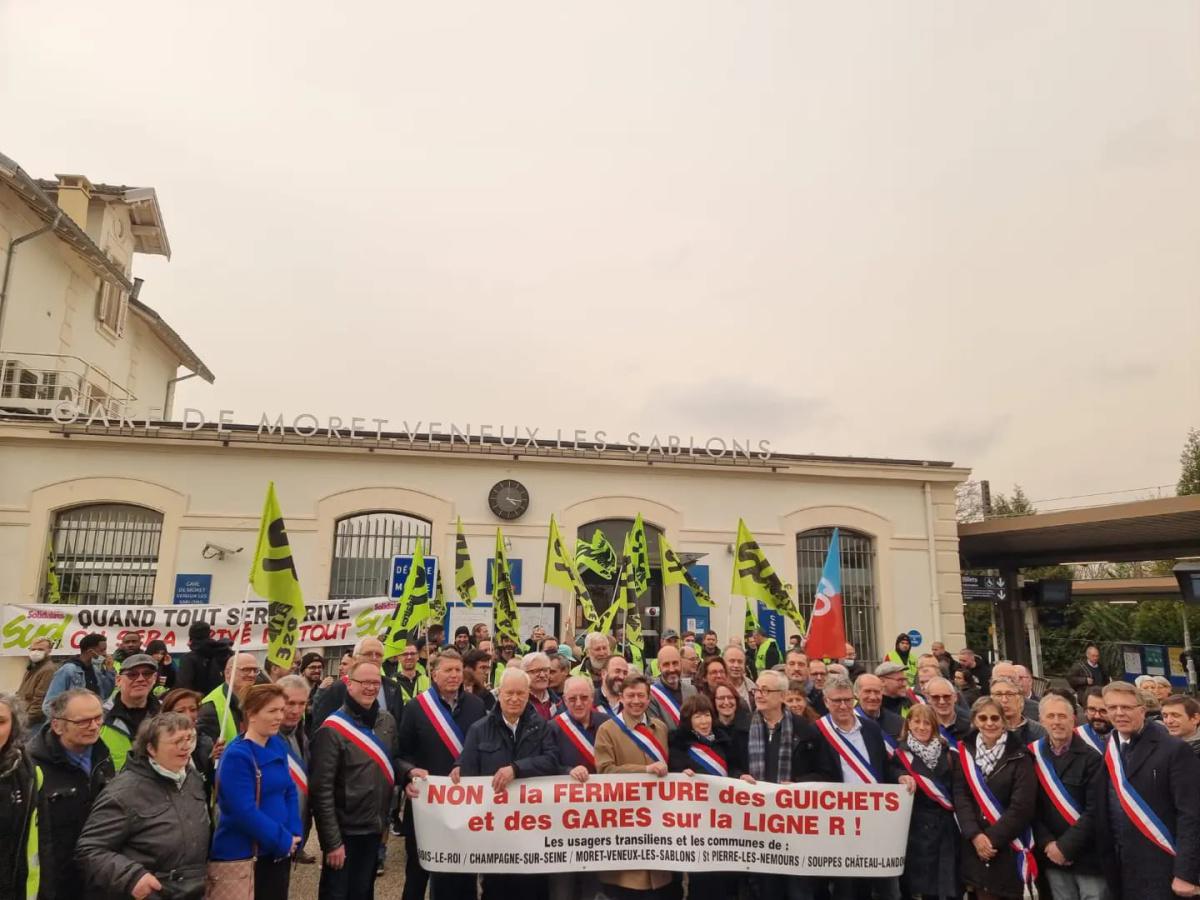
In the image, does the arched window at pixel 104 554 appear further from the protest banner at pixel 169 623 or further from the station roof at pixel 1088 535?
the station roof at pixel 1088 535

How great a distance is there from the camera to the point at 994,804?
4910 mm

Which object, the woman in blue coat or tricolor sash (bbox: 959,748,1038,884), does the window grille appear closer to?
the woman in blue coat

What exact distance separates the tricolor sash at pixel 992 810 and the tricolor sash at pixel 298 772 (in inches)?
168

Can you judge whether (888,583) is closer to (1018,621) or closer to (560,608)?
(1018,621)

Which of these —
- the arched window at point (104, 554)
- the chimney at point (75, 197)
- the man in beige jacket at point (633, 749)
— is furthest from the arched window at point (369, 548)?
the chimney at point (75, 197)

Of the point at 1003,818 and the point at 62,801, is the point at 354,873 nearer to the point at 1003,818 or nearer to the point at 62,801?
the point at 62,801

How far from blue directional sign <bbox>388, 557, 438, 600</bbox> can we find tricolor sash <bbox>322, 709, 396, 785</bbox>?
28.9 feet

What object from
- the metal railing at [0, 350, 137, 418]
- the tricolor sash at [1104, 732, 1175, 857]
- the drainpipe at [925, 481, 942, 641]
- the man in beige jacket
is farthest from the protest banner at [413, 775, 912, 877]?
the metal railing at [0, 350, 137, 418]

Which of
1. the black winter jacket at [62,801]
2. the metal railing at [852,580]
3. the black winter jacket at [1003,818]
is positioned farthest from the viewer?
the metal railing at [852,580]

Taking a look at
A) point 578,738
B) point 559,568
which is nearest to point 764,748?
point 578,738

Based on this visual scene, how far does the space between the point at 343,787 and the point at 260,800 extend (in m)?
0.74

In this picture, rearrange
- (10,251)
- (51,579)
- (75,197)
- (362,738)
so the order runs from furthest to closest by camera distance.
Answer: (75,197) < (10,251) < (51,579) < (362,738)

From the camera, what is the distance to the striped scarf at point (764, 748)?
531 centimetres

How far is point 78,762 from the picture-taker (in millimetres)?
4090
